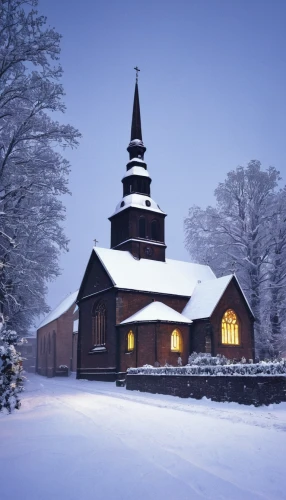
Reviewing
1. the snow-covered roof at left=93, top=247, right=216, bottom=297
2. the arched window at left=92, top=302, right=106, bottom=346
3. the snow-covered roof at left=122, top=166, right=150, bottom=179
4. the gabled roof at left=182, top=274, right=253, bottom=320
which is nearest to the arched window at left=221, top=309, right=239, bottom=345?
the gabled roof at left=182, top=274, right=253, bottom=320

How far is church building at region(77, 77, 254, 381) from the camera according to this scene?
31938 millimetres

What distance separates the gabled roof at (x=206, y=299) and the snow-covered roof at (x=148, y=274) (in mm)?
1278

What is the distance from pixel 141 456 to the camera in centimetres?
768

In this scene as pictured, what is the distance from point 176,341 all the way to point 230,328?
530 centimetres

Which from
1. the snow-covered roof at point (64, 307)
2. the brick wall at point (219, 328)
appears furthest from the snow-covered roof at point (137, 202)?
the snow-covered roof at point (64, 307)

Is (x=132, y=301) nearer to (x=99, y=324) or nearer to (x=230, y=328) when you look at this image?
(x=99, y=324)

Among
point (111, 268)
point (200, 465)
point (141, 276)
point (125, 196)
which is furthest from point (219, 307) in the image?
point (200, 465)

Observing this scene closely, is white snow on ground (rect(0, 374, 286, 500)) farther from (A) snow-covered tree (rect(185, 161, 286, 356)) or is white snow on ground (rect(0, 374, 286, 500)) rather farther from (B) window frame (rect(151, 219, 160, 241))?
(B) window frame (rect(151, 219, 160, 241))

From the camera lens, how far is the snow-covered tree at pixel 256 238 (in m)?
35.0

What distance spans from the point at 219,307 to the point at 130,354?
28.3ft

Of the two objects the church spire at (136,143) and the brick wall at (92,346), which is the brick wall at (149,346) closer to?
the brick wall at (92,346)

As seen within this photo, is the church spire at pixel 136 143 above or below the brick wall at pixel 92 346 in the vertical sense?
above

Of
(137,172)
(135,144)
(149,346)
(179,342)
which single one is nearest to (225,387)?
(149,346)

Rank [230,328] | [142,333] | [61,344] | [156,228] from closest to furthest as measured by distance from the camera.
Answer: [142,333] → [230,328] → [156,228] → [61,344]
